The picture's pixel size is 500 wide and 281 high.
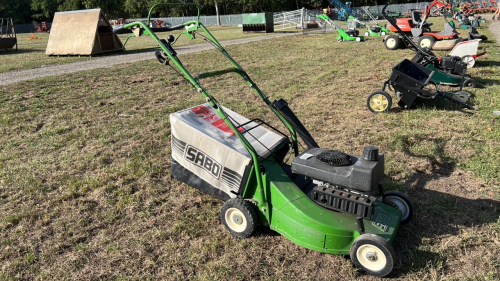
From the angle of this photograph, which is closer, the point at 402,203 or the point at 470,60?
the point at 402,203

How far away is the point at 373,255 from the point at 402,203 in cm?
81

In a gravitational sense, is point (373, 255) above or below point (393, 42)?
below

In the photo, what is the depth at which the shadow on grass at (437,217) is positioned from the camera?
2.76 metres

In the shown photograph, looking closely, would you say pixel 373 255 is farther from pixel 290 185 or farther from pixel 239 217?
pixel 239 217

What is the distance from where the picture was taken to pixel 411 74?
6.37 m

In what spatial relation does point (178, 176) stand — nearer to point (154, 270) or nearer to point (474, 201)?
point (154, 270)

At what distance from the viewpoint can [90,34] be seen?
14477 millimetres

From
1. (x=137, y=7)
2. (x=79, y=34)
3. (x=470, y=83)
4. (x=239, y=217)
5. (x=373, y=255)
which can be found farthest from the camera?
(x=137, y=7)

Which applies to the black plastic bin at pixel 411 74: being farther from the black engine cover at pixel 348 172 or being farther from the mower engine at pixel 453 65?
the black engine cover at pixel 348 172

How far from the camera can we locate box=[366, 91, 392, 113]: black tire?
6.01 meters

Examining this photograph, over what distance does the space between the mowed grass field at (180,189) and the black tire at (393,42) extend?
5.98m

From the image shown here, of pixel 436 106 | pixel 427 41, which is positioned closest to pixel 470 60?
pixel 427 41

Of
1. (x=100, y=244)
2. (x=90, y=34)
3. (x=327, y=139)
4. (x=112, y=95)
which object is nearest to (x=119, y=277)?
(x=100, y=244)

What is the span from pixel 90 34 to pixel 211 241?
46.0 ft
